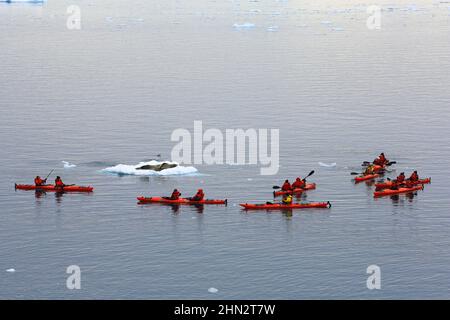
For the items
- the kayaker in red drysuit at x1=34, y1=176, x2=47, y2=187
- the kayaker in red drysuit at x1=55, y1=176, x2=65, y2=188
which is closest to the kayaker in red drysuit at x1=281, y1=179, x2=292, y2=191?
the kayaker in red drysuit at x1=55, y1=176, x2=65, y2=188

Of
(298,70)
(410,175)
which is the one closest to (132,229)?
Answer: (410,175)

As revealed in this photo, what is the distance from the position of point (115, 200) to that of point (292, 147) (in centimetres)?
2721

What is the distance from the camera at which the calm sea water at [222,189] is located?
73500 millimetres

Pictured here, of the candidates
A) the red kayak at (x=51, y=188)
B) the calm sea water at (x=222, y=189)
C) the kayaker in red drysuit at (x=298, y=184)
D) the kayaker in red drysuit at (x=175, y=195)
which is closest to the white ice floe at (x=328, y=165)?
the calm sea water at (x=222, y=189)

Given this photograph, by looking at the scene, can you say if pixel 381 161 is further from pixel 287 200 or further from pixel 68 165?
pixel 68 165

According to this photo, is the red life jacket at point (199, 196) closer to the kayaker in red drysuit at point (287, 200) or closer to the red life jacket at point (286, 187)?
the kayaker in red drysuit at point (287, 200)

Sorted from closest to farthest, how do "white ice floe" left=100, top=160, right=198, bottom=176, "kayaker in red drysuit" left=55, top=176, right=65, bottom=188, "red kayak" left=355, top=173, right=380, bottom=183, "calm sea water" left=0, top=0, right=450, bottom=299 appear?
"calm sea water" left=0, top=0, right=450, bottom=299 < "kayaker in red drysuit" left=55, top=176, right=65, bottom=188 < "red kayak" left=355, top=173, right=380, bottom=183 < "white ice floe" left=100, top=160, right=198, bottom=176

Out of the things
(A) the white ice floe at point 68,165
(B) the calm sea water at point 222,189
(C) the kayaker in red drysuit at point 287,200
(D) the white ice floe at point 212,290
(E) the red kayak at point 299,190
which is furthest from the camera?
(A) the white ice floe at point 68,165

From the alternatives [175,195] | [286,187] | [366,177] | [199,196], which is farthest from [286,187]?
[175,195]

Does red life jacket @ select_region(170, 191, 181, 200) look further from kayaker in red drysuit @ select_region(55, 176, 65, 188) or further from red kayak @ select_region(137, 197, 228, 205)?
kayaker in red drysuit @ select_region(55, 176, 65, 188)

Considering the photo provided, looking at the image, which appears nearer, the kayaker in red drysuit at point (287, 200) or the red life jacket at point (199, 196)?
the kayaker in red drysuit at point (287, 200)

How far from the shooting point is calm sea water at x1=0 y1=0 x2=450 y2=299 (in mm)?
73500

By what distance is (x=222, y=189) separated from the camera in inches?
3762
